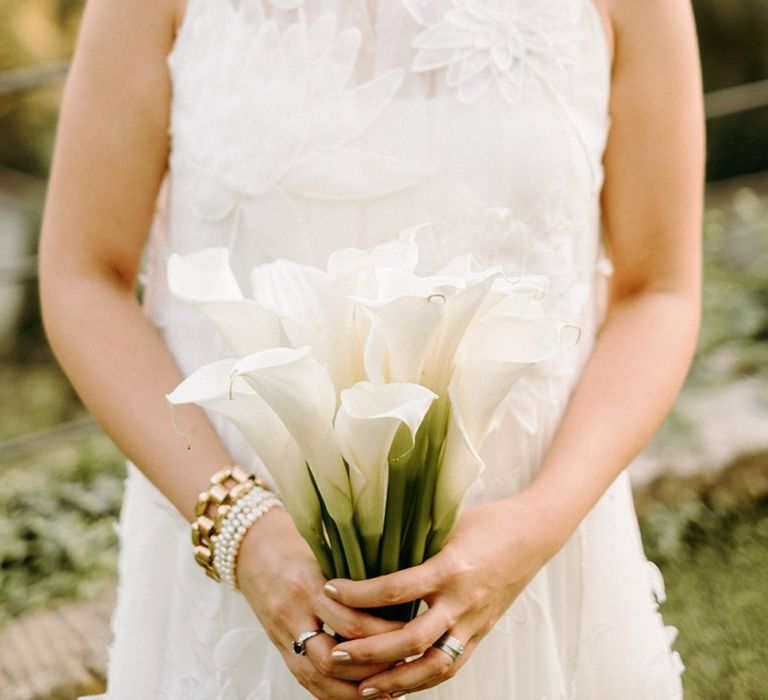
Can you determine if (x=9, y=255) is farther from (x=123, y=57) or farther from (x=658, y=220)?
(x=658, y=220)

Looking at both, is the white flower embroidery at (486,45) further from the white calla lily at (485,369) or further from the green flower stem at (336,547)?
the green flower stem at (336,547)

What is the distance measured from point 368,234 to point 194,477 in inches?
16.4

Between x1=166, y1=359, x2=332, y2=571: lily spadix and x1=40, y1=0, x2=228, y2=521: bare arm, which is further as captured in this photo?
x1=40, y1=0, x2=228, y2=521: bare arm

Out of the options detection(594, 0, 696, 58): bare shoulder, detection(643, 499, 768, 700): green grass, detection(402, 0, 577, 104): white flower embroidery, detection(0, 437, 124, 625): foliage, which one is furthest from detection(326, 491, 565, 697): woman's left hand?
detection(0, 437, 124, 625): foliage

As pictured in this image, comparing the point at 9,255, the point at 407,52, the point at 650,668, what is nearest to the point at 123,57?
the point at 407,52

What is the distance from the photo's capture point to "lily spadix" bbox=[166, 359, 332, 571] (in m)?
0.99

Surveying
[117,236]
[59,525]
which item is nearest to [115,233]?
[117,236]

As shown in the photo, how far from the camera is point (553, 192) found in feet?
4.61

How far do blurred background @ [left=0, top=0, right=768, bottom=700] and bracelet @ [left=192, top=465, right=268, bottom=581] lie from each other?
1.77m

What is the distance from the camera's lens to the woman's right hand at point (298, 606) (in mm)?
1107

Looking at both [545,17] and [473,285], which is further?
[545,17]

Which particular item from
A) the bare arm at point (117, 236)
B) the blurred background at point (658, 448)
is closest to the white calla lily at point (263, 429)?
the bare arm at point (117, 236)

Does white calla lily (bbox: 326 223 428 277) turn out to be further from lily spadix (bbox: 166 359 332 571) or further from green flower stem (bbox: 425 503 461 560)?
green flower stem (bbox: 425 503 461 560)

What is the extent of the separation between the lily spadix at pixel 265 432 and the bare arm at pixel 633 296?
0.66 ft
